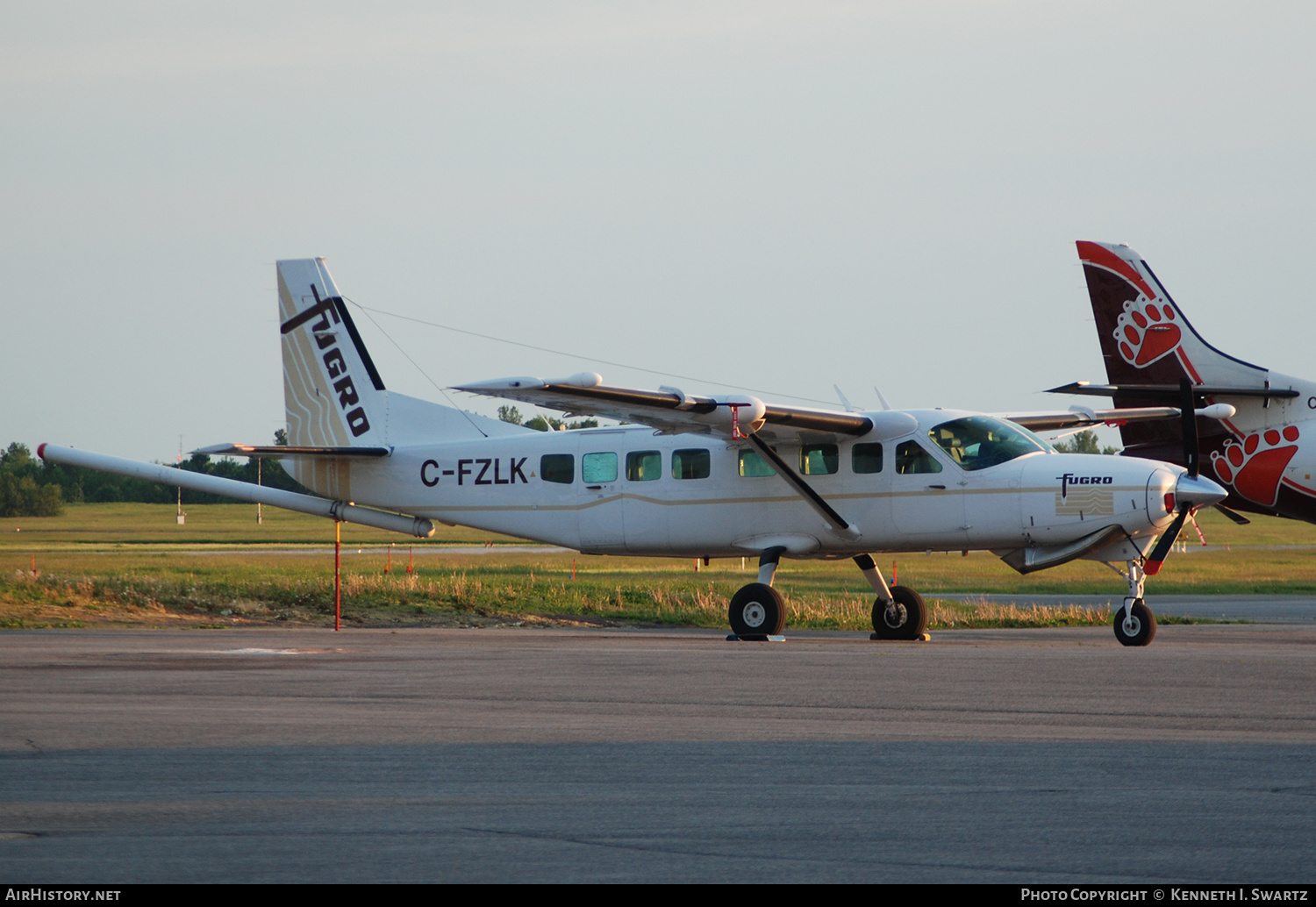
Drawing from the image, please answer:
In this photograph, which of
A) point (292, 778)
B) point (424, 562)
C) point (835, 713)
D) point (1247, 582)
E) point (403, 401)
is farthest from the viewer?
point (424, 562)

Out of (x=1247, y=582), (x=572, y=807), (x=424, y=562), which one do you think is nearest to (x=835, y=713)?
(x=572, y=807)

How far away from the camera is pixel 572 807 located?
639 cm

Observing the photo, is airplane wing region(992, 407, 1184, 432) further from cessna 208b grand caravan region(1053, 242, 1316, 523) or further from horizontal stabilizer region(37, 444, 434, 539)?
horizontal stabilizer region(37, 444, 434, 539)

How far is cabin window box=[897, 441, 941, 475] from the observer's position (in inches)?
742

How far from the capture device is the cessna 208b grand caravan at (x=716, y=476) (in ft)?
58.5

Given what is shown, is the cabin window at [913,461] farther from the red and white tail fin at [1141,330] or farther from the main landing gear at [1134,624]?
the red and white tail fin at [1141,330]

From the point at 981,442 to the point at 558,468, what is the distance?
6296 mm

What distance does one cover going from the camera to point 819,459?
64.0ft

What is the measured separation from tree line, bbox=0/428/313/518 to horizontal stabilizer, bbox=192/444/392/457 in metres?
67.7

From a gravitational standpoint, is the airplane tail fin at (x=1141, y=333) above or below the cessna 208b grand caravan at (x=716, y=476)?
above

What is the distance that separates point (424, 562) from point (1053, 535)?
117 feet

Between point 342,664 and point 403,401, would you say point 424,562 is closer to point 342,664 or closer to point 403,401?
point 403,401

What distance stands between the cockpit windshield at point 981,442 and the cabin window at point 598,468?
4786 millimetres

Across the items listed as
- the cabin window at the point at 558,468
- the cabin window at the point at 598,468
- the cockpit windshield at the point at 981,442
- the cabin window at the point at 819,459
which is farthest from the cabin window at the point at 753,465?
the cabin window at the point at 558,468
